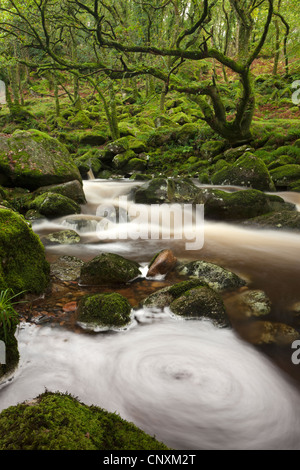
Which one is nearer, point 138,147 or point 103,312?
point 103,312

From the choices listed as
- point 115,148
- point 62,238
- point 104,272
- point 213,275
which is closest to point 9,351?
point 104,272

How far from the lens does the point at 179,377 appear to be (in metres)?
2.82

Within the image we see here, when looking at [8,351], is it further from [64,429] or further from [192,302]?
[192,302]

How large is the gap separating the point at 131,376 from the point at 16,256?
2230mm

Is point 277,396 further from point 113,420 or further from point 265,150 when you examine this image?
point 265,150

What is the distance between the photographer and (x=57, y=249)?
6438 mm

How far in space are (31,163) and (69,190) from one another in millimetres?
1510

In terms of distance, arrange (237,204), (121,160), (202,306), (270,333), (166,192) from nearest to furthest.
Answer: (270,333) → (202,306) → (237,204) → (166,192) → (121,160)

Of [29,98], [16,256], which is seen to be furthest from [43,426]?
[29,98]

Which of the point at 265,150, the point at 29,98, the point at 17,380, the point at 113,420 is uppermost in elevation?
the point at 29,98

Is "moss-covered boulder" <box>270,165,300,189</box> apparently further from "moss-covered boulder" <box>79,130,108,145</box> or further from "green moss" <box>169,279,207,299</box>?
"moss-covered boulder" <box>79,130,108,145</box>

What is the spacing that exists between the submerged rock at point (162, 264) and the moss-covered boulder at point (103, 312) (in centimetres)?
144

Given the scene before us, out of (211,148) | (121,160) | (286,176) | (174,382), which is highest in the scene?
(211,148)

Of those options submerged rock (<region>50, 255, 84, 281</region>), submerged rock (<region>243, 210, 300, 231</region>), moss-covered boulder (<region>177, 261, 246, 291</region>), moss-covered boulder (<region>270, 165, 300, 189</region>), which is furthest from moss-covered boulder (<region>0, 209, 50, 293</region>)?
moss-covered boulder (<region>270, 165, 300, 189</region>)
